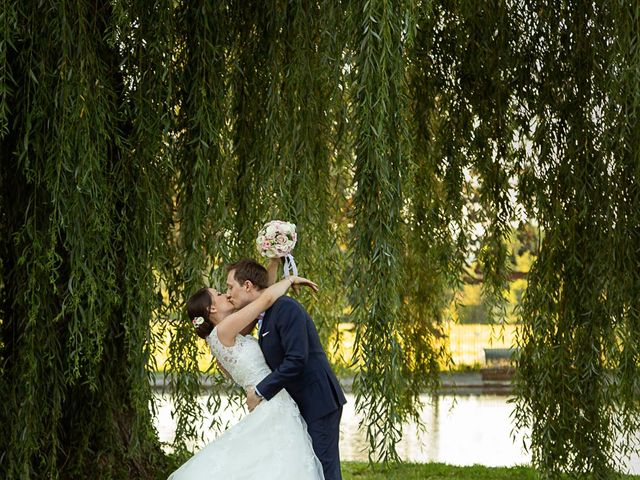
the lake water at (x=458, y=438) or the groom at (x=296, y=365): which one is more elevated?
the groom at (x=296, y=365)

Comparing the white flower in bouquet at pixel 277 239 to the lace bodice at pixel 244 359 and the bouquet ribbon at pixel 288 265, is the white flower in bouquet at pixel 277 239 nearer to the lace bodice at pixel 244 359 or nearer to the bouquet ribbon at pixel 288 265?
the bouquet ribbon at pixel 288 265

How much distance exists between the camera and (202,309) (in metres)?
4.09

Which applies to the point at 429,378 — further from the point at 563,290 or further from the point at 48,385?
the point at 48,385

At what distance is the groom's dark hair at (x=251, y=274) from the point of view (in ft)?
13.2

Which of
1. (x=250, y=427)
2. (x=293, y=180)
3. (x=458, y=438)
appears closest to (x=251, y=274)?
(x=250, y=427)

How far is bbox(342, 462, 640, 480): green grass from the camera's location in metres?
8.38

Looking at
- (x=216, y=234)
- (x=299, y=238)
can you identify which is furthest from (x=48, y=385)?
(x=299, y=238)

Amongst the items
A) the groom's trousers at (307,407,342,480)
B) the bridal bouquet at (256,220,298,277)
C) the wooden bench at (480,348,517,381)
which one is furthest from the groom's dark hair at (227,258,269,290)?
the wooden bench at (480,348,517,381)

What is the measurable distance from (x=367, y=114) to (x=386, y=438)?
4.12 feet

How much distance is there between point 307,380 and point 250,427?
268mm

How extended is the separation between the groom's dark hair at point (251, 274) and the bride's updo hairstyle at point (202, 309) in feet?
0.49

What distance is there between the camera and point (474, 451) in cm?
1162

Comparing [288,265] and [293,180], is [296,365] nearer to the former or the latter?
[288,265]

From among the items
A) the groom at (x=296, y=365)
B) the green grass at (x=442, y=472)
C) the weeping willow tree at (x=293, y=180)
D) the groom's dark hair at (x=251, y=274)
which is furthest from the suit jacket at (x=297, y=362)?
the green grass at (x=442, y=472)
